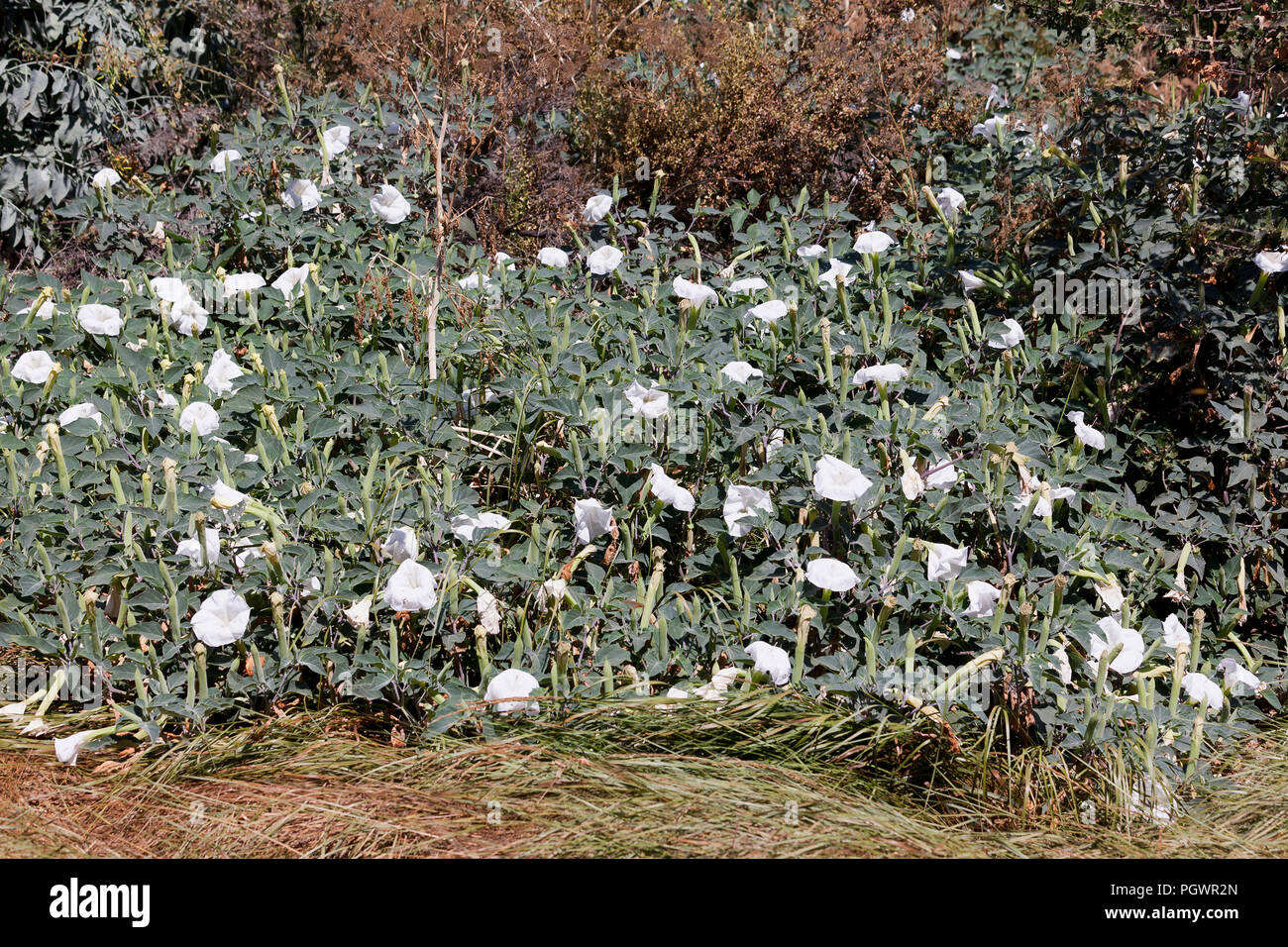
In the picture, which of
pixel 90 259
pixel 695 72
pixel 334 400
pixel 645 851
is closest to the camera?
pixel 645 851

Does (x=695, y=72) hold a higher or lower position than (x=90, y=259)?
higher

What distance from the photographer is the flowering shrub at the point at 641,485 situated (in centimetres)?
244

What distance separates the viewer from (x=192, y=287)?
363cm

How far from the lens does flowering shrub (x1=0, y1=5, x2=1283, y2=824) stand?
2.44 metres

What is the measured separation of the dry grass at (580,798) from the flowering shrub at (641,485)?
3.5 inches

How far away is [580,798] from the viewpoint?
2254 millimetres

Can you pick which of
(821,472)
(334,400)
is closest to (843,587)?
(821,472)

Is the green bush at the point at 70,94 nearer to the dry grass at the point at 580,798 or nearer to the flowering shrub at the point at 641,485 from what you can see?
the flowering shrub at the point at 641,485

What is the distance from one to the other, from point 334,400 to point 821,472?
1.35 meters

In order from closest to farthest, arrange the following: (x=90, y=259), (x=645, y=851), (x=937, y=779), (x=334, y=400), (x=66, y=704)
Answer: (x=645, y=851), (x=937, y=779), (x=66, y=704), (x=334, y=400), (x=90, y=259)

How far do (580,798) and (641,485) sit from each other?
80 cm

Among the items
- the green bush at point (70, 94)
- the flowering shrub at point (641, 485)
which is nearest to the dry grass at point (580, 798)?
the flowering shrub at point (641, 485)

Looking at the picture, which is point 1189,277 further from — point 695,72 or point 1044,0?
point 695,72

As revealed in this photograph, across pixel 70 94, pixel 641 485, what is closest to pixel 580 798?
pixel 641 485
